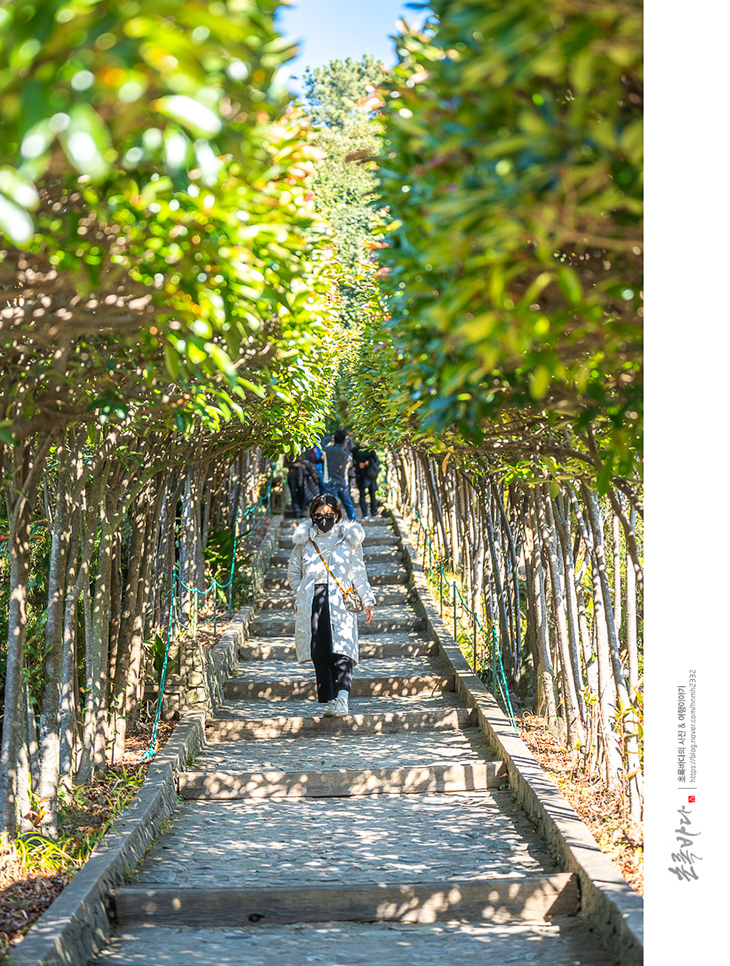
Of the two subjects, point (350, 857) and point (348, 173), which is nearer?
point (350, 857)

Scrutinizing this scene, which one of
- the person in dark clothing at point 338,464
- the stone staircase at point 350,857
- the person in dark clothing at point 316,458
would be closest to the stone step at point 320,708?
the stone staircase at point 350,857

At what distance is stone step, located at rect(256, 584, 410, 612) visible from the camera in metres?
11.6

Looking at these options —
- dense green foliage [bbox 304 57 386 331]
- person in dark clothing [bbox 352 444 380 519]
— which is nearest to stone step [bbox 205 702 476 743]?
dense green foliage [bbox 304 57 386 331]

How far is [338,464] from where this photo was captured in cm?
1416

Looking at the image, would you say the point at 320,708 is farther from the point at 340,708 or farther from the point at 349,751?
the point at 349,751

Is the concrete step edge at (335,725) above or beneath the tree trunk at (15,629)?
beneath

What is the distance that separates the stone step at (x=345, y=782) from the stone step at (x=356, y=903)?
165 centimetres

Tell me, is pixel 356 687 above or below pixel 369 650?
below

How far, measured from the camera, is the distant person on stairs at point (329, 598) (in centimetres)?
731

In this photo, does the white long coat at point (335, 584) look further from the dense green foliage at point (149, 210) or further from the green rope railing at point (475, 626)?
the dense green foliage at point (149, 210)

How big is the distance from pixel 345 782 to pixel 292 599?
5.92 metres

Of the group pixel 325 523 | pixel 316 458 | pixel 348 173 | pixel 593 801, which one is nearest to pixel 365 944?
pixel 593 801

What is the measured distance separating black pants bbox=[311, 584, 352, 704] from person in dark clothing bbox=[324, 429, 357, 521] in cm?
666
